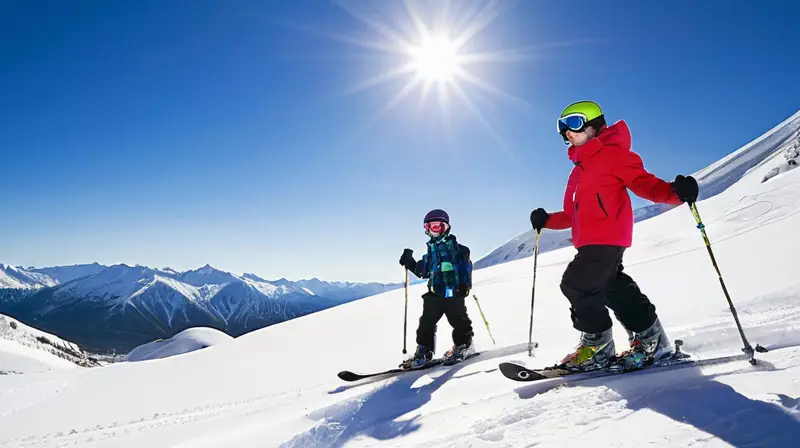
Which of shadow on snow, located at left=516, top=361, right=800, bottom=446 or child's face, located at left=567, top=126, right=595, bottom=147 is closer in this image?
shadow on snow, located at left=516, top=361, right=800, bottom=446

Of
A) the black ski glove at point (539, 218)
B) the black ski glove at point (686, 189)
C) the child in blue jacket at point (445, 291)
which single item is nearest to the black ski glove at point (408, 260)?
the child in blue jacket at point (445, 291)

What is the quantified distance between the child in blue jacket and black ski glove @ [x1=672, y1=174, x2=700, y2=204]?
3.16 metres

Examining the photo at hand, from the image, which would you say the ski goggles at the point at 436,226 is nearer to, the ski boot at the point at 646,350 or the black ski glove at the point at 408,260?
the black ski glove at the point at 408,260

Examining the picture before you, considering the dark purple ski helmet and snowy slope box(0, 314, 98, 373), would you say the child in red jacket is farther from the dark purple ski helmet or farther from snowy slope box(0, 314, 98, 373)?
snowy slope box(0, 314, 98, 373)

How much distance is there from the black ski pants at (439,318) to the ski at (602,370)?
2.22m

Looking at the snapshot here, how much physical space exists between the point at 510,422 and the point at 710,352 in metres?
2.52

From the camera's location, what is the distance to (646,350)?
11.9 ft

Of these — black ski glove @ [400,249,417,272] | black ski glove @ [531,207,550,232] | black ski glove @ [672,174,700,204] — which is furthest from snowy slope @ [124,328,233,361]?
black ski glove @ [672,174,700,204]

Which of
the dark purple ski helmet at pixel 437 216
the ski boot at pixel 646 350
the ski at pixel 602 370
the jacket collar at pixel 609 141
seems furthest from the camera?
the dark purple ski helmet at pixel 437 216

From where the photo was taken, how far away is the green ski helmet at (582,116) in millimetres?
3893

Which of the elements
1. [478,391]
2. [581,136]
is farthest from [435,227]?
[478,391]

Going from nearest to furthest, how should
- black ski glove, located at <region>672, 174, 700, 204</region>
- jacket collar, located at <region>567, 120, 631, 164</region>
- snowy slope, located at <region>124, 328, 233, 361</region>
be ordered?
black ski glove, located at <region>672, 174, 700, 204</region>, jacket collar, located at <region>567, 120, 631, 164</region>, snowy slope, located at <region>124, 328, 233, 361</region>

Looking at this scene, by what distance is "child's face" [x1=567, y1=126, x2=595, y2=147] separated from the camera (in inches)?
155

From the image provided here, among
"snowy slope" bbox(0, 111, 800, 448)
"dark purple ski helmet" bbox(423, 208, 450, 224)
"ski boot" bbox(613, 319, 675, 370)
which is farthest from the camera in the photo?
"dark purple ski helmet" bbox(423, 208, 450, 224)
